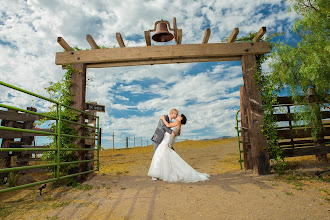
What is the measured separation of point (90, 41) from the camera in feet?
21.5

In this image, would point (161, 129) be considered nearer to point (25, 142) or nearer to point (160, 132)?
point (160, 132)

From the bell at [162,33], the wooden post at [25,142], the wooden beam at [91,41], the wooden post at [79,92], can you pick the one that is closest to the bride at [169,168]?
the wooden post at [79,92]

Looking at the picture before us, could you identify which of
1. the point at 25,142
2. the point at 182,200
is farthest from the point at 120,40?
the point at 25,142

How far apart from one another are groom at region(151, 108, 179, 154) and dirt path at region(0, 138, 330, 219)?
1134 millimetres

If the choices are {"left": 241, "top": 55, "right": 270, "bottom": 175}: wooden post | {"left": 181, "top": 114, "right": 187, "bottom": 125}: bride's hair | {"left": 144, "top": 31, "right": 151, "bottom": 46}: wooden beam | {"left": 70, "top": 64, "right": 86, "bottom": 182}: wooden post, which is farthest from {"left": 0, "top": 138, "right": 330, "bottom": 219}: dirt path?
{"left": 144, "top": 31, "right": 151, "bottom": 46}: wooden beam

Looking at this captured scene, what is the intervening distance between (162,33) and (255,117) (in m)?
3.53

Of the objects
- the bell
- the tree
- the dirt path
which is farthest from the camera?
the bell

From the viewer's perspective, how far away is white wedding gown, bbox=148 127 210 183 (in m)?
5.72

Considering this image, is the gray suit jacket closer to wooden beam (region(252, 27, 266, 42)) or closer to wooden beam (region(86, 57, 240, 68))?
wooden beam (region(86, 57, 240, 68))

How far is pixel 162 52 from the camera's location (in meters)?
6.52

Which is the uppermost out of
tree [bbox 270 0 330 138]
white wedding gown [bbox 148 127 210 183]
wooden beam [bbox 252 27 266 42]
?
wooden beam [bbox 252 27 266 42]

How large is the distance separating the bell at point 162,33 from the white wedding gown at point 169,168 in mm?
2825

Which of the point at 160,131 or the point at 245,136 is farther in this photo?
the point at 245,136

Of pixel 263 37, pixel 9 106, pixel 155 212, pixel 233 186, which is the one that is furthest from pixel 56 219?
pixel 263 37
